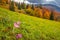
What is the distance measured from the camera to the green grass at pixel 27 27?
8.80 ft

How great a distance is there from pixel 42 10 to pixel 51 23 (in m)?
0.26

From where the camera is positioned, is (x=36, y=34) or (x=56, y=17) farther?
(x=56, y=17)

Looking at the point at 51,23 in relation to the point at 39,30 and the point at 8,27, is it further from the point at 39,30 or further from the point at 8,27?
the point at 8,27

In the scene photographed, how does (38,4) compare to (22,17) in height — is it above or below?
above

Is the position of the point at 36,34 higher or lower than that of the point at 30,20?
lower

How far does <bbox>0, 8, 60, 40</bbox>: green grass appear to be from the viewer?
2.68 metres

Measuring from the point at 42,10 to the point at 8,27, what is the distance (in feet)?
2.08

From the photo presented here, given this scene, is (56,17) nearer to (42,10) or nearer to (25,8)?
(42,10)

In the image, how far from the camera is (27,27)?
2785 mm

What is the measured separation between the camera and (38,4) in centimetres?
295

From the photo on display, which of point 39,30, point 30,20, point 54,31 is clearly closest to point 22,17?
point 30,20

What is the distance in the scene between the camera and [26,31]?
2766mm

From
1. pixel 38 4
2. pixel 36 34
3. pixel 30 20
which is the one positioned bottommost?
pixel 36 34

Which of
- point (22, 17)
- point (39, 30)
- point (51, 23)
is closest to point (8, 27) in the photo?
point (22, 17)
